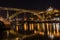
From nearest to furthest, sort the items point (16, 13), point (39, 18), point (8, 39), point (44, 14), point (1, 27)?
point (1, 27)
point (8, 39)
point (16, 13)
point (39, 18)
point (44, 14)

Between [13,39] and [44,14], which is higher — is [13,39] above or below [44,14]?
below

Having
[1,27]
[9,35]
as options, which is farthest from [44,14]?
[1,27]

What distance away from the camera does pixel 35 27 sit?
1.53m

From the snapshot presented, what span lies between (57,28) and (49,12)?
0.73 feet

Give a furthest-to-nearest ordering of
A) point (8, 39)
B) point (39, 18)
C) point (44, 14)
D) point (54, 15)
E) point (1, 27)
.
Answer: point (54, 15), point (44, 14), point (39, 18), point (8, 39), point (1, 27)

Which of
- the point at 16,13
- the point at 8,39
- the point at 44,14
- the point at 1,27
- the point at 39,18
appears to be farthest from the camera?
the point at 44,14

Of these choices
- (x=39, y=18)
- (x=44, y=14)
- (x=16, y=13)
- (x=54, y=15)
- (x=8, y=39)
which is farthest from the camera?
(x=54, y=15)

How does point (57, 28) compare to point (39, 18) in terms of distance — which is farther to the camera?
point (57, 28)

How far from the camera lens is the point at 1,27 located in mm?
622

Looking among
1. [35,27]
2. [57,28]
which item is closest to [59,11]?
[57,28]

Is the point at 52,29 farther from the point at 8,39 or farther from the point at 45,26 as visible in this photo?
the point at 8,39

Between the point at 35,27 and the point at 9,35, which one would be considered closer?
the point at 9,35

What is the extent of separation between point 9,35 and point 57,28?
0.83m

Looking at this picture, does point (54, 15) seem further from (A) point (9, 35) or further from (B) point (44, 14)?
(A) point (9, 35)
